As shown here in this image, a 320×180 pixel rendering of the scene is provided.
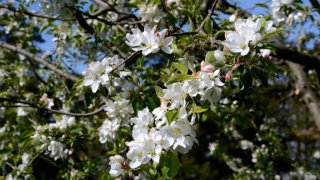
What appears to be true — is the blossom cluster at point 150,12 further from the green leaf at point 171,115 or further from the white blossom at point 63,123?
the green leaf at point 171,115

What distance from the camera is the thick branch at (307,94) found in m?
4.05

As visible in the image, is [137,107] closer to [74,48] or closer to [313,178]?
[74,48]

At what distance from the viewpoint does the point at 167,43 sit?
5.85 ft

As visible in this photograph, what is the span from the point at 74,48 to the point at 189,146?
120 inches

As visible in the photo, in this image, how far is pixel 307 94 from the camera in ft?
13.6

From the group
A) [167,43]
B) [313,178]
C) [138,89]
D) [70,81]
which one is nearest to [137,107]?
[138,89]

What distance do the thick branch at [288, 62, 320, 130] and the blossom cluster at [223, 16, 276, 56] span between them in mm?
2740

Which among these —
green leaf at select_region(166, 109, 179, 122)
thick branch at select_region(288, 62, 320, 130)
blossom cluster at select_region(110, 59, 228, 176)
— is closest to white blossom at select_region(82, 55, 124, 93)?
blossom cluster at select_region(110, 59, 228, 176)

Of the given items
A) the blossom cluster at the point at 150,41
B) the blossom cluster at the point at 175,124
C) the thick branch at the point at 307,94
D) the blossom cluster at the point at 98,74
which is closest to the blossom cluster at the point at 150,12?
the blossom cluster at the point at 98,74

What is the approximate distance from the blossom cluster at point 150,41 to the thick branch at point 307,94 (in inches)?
106

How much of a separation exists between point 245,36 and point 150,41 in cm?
42

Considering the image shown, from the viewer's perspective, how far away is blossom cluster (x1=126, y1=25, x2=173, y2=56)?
175cm

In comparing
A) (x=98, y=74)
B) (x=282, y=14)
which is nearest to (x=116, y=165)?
(x=98, y=74)

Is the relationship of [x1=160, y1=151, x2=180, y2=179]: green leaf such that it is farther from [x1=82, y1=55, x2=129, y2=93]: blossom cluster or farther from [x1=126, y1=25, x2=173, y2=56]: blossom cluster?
[x1=82, y1=55, x2=129, y2=93]: blossom cluster
